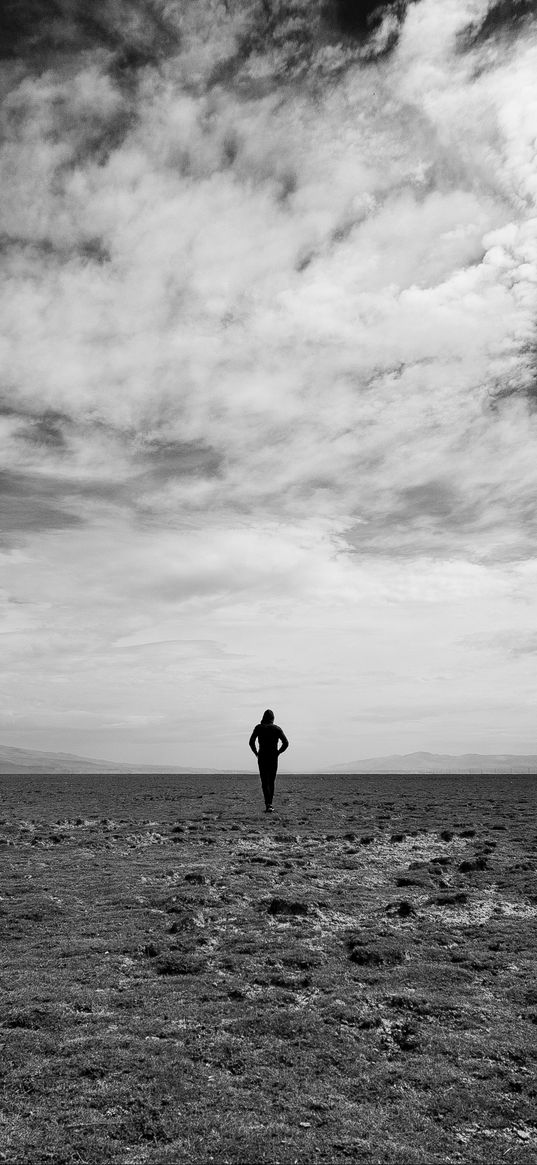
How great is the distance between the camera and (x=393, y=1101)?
631 centimetres

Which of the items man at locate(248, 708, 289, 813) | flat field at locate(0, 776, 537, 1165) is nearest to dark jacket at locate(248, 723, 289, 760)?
man at locate(248, 708, 289, 813)

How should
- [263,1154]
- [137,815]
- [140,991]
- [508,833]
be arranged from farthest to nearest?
[137,815]
[508,833]
[140,991]
[263,1154]

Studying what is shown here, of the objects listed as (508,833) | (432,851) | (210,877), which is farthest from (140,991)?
(508,833)

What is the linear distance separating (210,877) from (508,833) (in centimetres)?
1650

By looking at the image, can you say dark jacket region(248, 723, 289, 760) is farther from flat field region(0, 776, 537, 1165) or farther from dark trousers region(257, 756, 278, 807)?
flat field region(0, 776, 537, 1165)

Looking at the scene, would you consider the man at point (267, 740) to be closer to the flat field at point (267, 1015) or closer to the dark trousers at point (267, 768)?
the dark trousers at point (267, 768)

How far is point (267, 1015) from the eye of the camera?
8258mm

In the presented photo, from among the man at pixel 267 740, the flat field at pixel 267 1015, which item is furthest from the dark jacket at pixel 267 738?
the flat field at pixel 267 1015

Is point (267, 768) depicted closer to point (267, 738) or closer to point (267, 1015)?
point (267, 738)

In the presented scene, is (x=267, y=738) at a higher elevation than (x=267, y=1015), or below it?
higher

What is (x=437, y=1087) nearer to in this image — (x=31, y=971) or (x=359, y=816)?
(x=31, y=971)

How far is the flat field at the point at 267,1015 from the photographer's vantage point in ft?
18.9

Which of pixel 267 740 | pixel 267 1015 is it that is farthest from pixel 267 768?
pixel 267 1015

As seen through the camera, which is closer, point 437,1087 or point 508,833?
point 437,1087
